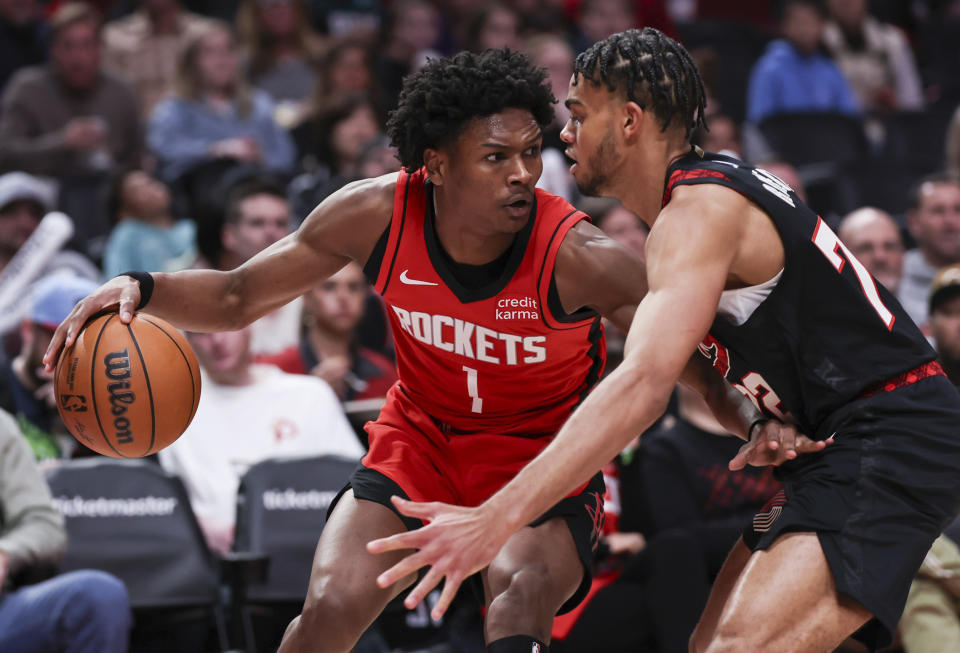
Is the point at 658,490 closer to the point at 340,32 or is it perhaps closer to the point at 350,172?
the point at 350,172

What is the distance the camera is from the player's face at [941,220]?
704 cm

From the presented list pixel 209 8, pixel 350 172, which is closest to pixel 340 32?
pixel 209 8

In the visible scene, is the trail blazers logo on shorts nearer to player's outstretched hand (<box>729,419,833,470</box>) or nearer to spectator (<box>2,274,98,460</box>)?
player's outstretched hand (<box>729,419,833,470</box>)

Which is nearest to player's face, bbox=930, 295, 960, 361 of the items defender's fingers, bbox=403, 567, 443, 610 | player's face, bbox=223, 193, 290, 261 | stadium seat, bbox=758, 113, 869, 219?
stadium seat, bbox=758, 113, 869, 219

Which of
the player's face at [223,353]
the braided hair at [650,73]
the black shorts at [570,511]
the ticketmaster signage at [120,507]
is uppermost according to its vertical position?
the braided hair at [650,73]

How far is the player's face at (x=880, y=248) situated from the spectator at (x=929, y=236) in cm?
36

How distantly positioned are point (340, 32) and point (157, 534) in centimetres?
614

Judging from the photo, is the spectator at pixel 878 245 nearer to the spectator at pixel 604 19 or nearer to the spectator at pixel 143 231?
the spectator at pixel 604 19

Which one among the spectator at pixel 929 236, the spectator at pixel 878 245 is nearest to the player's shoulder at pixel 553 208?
the spectator at pixel 878 245

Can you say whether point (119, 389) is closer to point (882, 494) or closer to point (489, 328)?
point (489, 328)

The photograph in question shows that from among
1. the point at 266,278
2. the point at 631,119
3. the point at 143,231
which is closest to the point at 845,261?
the point at 631,119

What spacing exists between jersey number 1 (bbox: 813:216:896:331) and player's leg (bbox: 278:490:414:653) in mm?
1458

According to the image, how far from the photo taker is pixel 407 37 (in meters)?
9.73

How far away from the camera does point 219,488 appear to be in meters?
5.26
